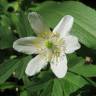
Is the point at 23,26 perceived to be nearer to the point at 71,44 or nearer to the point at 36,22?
the point at 36,22

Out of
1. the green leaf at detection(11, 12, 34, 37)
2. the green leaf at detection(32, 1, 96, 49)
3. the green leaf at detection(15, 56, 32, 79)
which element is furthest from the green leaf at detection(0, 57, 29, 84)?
the green leaf at detection(32, 1, 96, 49)

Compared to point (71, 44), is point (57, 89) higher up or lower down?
lower down

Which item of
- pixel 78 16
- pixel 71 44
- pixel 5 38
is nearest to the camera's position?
pixel 71 44

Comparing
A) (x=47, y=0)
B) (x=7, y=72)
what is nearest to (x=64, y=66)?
(x=7, y=72)

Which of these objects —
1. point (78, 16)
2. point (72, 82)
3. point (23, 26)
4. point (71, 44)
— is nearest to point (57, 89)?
point (72, 82)

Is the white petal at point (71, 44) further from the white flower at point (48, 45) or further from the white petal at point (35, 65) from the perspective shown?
the white petal at point (35, 65)

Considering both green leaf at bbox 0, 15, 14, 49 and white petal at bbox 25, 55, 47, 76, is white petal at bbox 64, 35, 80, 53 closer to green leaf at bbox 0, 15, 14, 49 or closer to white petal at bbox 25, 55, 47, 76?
white petal at bbox 25, 55, 47, 76
